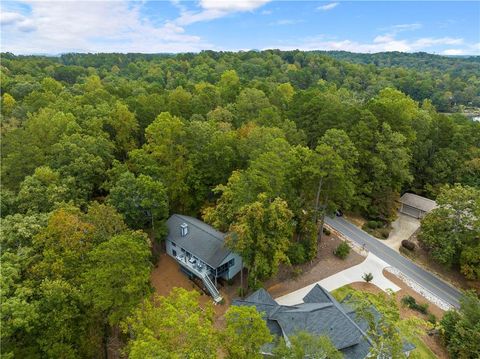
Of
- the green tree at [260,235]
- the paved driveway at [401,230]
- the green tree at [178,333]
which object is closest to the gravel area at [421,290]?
the paved driveway at [401,230]

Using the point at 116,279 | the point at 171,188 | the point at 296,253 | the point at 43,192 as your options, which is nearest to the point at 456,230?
the point at 296,253

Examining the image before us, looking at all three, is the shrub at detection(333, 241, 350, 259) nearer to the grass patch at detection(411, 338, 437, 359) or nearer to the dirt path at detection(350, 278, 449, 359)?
the dirt path at detection(350, 278, 449, 359)

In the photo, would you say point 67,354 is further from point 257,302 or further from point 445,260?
point 445,260

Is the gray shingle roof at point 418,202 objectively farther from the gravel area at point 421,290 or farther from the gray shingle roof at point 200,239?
the gray shingle roof at point 200,239

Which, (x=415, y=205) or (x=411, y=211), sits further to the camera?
(x=411, y=211)

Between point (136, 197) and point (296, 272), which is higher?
point (136, 197)

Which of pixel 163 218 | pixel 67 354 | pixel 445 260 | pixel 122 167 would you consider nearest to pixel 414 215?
pixel 445 260

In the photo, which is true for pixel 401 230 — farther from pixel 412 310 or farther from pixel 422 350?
pixel 422 350
